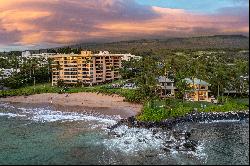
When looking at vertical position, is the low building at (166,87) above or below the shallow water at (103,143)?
above

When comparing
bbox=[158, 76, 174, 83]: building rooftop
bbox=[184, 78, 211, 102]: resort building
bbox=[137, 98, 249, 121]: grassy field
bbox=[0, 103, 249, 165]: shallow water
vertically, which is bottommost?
bbox=[0, 103, 249, 165]: shallow water

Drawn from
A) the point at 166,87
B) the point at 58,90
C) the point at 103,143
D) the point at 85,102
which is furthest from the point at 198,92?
the point at 103,143

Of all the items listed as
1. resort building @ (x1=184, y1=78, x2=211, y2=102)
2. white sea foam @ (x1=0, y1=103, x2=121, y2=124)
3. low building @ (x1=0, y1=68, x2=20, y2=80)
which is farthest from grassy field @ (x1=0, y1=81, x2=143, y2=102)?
white sea foam @ (x1=0, y1=103, x2=121, y2=124)

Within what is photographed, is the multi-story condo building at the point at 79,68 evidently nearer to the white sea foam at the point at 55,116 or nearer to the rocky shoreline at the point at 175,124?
the white sea foam at the point at 55,116

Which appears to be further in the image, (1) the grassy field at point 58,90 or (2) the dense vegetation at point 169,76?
(1) the grassy field at point 58,90

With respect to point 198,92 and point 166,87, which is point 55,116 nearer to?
point 166,87

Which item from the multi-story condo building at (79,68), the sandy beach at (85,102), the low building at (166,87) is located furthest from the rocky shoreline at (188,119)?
the multi-story condo building at (79,68)

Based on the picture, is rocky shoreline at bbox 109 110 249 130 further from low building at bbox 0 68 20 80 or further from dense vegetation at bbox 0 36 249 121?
low building at bbox 0 68 20 80
